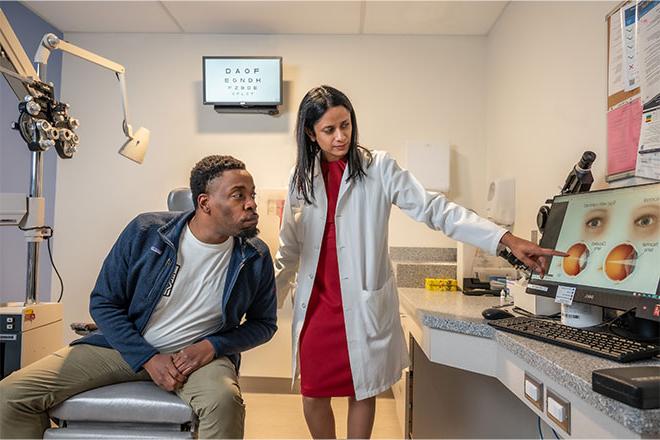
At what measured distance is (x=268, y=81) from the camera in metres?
2.88

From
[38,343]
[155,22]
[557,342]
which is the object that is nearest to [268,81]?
[155,22]

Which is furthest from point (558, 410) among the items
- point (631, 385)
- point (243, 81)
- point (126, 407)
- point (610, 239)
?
point (243, 81)

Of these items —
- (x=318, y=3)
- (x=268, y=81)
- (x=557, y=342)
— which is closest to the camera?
(x=557, y=342)

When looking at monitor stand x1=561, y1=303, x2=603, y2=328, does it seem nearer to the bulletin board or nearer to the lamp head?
the bulletin board

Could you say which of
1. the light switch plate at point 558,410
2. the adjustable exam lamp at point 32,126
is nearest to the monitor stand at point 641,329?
the light switch plate at point 558,410

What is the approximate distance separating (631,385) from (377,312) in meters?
0.84

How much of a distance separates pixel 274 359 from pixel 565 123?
2.14 metres

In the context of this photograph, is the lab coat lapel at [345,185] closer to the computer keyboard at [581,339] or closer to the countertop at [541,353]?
the countertop at [541,353]

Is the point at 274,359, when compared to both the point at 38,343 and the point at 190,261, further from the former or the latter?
the point at 190,261

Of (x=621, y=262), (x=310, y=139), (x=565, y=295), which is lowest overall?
(x=565, y=295)

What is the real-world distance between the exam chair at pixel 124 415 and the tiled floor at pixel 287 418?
1.07 meters

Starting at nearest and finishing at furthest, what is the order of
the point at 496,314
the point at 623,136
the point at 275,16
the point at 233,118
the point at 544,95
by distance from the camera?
1. the point at 496,314
2. the point at 623,136
3. the point at 544,95
4. the point at 275,16
5. the point at 233,118

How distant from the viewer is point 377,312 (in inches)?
59.6

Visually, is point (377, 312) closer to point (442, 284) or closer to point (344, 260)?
point (344, 260)
